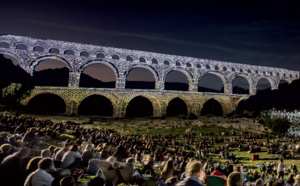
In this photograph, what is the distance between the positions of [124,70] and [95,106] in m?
14.5

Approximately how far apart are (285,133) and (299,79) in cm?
3001

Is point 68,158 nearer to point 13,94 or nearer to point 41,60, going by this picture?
point 13,94

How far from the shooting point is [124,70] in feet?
114

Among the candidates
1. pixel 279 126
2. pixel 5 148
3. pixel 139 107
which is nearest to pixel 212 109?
pixel 139 107

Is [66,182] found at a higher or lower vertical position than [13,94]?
lower

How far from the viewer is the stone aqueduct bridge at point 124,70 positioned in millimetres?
30331

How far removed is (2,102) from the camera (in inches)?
1116

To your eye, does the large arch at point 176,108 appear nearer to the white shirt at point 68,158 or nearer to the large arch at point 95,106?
the large arch at point 95,106

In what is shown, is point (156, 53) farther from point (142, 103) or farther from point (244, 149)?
point (244, 149)

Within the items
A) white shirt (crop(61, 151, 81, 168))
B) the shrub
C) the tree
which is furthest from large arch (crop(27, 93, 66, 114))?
white shirt (crop(61, 151, 81, 168))

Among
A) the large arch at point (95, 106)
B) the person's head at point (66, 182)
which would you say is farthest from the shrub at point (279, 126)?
the large arch at point (95, 106)

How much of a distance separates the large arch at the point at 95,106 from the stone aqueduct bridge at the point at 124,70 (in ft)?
38.9

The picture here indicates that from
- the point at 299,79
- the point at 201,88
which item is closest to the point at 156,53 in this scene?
the point at 201,88

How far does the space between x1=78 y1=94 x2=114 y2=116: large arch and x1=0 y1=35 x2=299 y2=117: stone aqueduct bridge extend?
1186 centimetres
